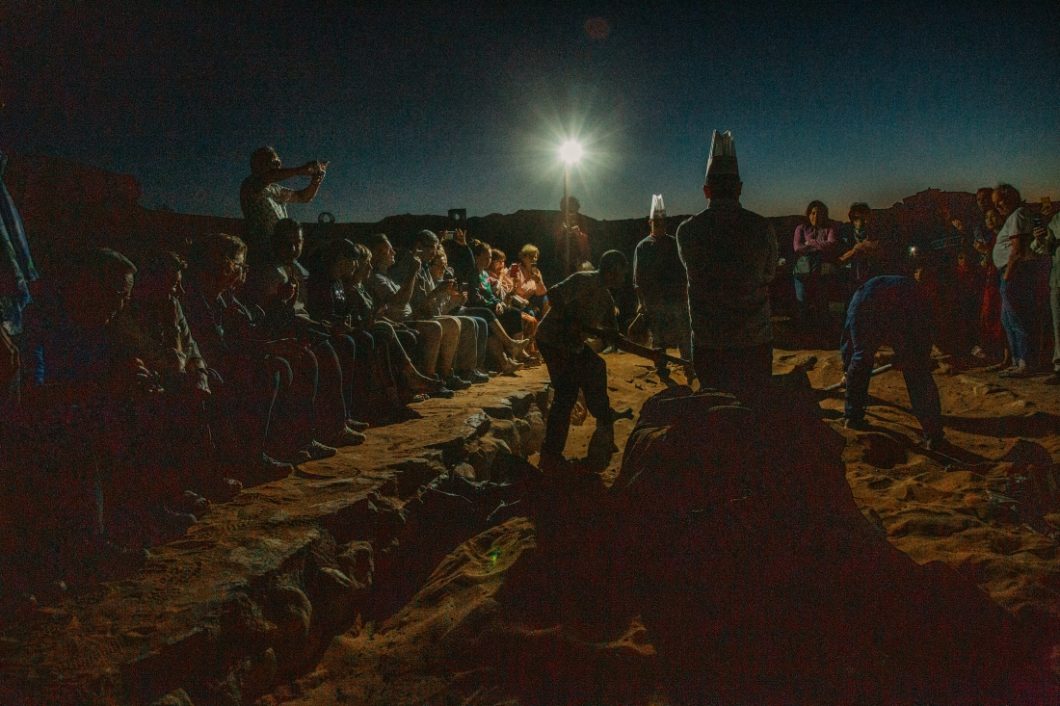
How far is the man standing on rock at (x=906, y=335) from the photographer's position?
4.82 meters

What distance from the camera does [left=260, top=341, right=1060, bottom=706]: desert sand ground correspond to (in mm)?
2234

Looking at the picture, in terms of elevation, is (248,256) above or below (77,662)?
above

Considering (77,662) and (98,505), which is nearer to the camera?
(77,662)

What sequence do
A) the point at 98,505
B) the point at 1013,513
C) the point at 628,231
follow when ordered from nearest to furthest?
1. the point at 98,505
2. the point at 1013,513
3. the point at 628,231

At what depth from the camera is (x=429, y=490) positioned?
394 cm

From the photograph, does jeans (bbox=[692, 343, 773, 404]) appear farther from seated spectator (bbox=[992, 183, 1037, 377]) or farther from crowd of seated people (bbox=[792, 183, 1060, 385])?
seated spectator (bbox=[992, 183, 1037, 377])

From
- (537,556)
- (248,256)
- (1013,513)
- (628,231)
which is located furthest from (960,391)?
(628,231)

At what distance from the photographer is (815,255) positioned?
8031mm

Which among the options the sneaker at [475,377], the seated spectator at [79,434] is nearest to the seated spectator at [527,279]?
the sneaker at [475,377]

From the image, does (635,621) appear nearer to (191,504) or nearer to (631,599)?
(631,599)

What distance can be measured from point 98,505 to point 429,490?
189 cm

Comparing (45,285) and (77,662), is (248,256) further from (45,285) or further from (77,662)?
(77,662)

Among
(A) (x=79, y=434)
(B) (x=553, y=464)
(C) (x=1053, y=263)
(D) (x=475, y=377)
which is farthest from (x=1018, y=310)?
(A) (x=79, y=434)

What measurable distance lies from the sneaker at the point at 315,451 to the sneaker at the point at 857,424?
439 cm
